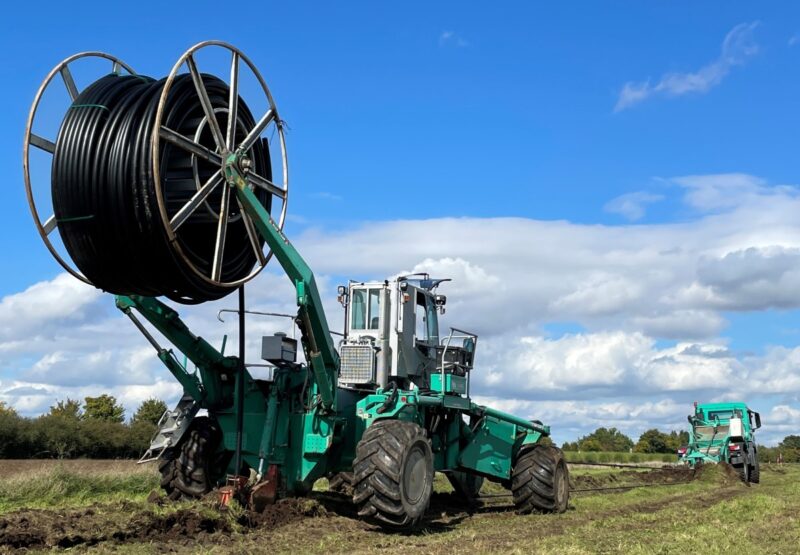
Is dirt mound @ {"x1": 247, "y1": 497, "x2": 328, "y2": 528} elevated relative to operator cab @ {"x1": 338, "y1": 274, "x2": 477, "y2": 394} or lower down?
lower down

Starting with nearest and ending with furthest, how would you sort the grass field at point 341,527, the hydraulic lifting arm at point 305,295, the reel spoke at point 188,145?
the grass field at point 341,527, the reel spoke at point 188,145, the hydraulic lifting arm at point 305,295

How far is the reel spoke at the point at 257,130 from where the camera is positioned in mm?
12254

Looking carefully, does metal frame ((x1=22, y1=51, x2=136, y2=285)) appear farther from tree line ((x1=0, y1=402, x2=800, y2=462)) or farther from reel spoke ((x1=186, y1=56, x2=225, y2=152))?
tree line ((x1=0, y1=402, x2=800, y2=462))

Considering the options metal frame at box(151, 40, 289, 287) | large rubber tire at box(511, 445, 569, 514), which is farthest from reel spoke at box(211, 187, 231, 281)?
large rubber tire at box(511, 445, 569, 514)

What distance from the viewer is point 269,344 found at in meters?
14.0

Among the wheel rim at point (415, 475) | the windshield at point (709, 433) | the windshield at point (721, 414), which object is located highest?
the windshield at point (721, 414)

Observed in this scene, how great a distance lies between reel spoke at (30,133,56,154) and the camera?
10.6m

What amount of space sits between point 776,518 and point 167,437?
9.32 metres

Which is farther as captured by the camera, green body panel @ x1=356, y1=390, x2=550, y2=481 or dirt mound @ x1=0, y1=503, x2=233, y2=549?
green body panel @ x1=356, y1=390, x2=550, y2=481

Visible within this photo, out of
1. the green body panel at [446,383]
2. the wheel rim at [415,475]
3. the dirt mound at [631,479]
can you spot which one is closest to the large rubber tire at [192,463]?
the wheel rim at [415,475]

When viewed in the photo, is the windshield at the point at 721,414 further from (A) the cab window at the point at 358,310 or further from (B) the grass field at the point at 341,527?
(A) the cab window at the point at 358,310

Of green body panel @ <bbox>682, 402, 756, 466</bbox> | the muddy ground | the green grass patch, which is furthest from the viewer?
green body panel @ <bbox>682, 402, 756, 466</bbox>

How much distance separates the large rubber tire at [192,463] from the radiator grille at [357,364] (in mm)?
2218

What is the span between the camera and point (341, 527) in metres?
12.5
